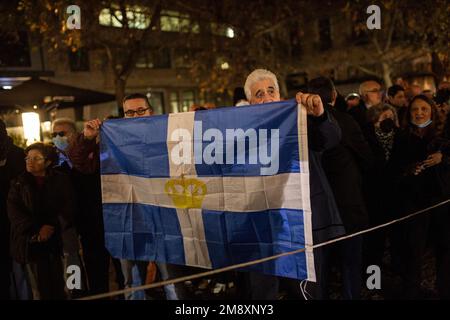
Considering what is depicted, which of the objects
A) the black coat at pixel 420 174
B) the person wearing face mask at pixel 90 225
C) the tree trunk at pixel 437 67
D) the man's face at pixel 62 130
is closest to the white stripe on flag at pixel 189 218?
the person wearing face mask at pixel 90 225

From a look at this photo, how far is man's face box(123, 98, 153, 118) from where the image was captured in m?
3.92

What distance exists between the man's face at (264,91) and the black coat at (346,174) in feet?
1.53

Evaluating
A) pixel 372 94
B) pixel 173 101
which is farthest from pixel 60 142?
pixel 173 101

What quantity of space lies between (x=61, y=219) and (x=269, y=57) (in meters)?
13.5

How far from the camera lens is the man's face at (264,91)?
3.27m

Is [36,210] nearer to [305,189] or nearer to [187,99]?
[305,189]

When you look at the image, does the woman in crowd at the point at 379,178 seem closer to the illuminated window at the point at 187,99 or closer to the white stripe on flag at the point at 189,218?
the white stripe on flag at the point at 189,218

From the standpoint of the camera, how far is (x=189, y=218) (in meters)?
3.27

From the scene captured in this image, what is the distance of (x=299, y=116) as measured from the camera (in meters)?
2.76

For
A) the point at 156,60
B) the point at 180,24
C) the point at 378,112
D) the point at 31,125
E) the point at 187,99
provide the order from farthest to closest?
the point at 187,99 → the point at 156,60 → the point at 180,24 → the point at 31,125 → the point at 378,112

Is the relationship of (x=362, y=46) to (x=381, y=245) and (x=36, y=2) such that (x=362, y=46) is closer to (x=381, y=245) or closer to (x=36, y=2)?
(x=36, y=2)

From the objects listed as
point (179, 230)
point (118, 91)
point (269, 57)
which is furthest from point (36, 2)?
point (179, 230)

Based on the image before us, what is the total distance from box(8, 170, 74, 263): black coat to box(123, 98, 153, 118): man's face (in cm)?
80

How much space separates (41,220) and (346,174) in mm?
2609
